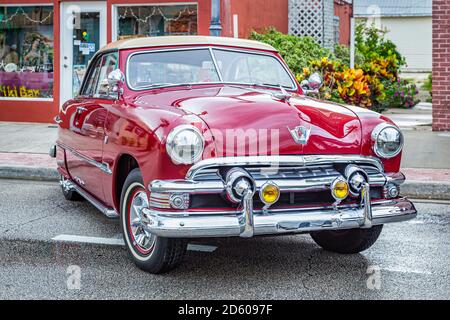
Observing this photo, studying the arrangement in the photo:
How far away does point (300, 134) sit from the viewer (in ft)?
16.4

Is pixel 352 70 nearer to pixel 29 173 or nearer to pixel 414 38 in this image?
pixel 29 173

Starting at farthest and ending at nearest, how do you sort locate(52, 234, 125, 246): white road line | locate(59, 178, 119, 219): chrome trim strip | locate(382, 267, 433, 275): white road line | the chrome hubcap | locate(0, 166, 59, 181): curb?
locate(0, 166, 59, 181): curb, locate(52, 234, 125, 246): white road line, locate(59, 178, 119, 219): chrome trim strip, locate(382, 267, 433, 275): white road line, the chrome hubcap

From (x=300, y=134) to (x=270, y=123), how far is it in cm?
22

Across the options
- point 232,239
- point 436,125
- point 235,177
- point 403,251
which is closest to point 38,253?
point 232,239

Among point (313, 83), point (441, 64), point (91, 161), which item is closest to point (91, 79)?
point (91, 161)

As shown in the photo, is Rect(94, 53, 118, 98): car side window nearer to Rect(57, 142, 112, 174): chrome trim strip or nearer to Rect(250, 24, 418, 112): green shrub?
Rect(57, 142, 112, 174): chrome trim strip

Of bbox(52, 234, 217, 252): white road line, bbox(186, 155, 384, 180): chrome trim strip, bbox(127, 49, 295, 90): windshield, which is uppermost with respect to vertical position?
bbox(127, 49, 295, 90): windshield

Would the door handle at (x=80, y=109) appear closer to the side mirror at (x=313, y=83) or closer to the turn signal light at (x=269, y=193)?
the side mirror at (x=313, y=83)

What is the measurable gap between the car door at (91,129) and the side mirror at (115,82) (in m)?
0.08

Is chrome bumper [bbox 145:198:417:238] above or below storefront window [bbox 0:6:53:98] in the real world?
below

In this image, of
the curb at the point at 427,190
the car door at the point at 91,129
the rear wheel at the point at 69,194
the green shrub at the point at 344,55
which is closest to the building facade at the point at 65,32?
the green shrub at the point at 344,55

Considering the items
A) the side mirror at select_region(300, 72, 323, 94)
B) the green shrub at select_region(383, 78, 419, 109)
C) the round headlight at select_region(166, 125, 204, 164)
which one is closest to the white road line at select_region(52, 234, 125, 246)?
the round headlight at select_region(166, 125, 204, 164)

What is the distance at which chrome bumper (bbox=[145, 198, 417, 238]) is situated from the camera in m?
4.64

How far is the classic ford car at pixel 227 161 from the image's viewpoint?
473 centimetres
